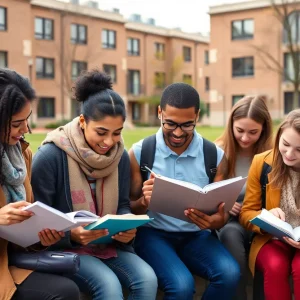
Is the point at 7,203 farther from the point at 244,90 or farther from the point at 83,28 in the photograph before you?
the point at 244,90

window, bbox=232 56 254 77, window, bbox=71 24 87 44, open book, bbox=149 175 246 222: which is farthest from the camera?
window, bbox=232 56 254 77

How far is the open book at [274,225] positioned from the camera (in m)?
2.76

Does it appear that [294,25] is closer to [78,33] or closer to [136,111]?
[78,33]

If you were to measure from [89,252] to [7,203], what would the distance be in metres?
0.59

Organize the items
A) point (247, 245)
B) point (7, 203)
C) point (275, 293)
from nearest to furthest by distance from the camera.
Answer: point (7, 203)
point (275, 293)
point (247, 245)

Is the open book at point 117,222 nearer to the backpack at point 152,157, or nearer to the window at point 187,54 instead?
the backpack at point 152,157

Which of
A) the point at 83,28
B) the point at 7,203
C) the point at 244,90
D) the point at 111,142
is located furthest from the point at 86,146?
the point at 244,90

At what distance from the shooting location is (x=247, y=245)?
3490 millimetres

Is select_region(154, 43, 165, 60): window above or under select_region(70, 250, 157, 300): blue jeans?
above

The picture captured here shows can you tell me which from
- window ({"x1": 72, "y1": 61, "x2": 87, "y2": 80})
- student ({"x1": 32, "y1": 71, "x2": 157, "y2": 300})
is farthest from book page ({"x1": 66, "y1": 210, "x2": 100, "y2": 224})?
window ({"x1": 72, "y1": 61, "x2": 87, "y2": 80})

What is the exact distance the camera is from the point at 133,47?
38562 millimetres

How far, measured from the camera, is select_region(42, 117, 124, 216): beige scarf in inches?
115

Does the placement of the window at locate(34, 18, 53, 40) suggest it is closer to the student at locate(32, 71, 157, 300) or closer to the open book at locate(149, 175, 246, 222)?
the student at locate(32, 71, 157, 300)

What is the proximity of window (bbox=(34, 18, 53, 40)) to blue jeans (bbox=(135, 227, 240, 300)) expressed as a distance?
29768mm
